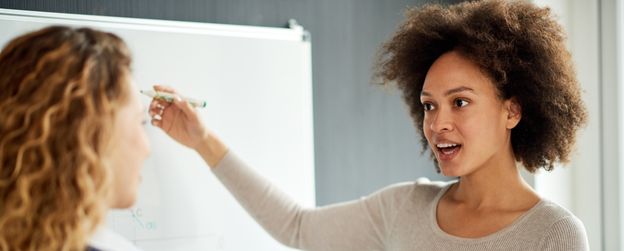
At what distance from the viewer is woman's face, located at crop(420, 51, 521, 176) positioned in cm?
156

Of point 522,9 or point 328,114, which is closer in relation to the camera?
point 522,9

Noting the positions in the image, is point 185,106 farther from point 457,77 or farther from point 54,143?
point 54,143

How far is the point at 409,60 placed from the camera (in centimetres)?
182

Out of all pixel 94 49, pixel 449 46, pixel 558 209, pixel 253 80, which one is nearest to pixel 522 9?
pixel 449 46

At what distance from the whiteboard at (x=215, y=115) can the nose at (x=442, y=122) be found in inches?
29.3

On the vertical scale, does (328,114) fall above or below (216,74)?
below

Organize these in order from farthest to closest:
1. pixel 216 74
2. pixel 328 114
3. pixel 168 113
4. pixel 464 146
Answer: pixel 328 114, pixel 216 74, pixel 168 113, pixel 464 146

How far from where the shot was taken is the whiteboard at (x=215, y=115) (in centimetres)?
194

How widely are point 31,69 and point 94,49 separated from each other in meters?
0.08

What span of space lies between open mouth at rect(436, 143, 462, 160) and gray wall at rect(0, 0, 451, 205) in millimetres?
852

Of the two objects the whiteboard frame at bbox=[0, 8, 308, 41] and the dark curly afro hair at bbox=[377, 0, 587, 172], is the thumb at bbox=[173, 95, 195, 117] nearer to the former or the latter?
the whiteboard frame at bbox=[0, 8, 308, 41]

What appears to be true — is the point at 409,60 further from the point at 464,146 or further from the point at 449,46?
the point at 464,146

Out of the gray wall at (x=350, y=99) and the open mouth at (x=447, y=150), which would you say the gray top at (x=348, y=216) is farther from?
the gray wall at (x=350, y=99)

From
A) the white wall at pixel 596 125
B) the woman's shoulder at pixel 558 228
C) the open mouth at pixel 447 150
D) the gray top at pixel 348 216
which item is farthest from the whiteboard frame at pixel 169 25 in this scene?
the woman's shoulder at pixel 558 228
